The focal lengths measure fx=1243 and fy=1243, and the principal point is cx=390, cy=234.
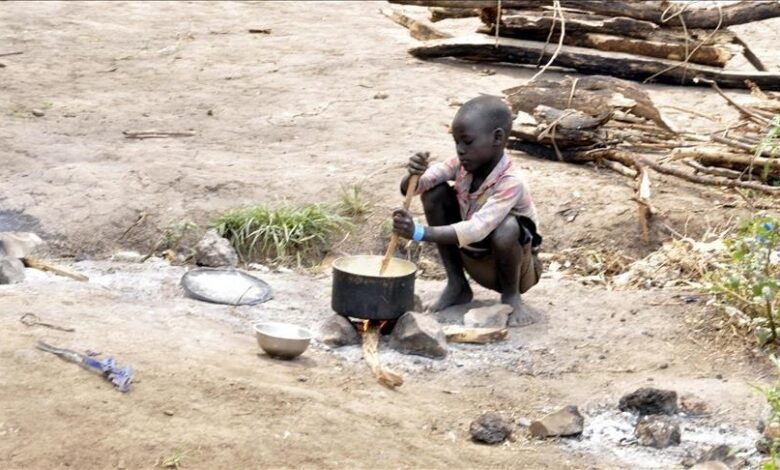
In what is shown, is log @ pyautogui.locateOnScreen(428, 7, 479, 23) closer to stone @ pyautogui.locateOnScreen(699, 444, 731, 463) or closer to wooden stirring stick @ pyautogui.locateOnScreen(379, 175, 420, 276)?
wooden stirring stick @ pyautogui.locateOnScreen(379, 175, 420, 276)

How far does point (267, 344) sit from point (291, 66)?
599 cm

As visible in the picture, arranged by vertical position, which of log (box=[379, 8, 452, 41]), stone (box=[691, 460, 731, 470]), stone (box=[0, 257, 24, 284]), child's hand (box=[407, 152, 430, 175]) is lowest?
log (box=[379, 8, 452, 41])

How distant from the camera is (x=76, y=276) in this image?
19.7 ft

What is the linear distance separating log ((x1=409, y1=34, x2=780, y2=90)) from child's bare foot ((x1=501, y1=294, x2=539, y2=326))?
15.7 ft

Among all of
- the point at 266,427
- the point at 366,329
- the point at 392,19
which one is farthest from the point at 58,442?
the point at 392,19

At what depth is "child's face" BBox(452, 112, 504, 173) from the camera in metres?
5.55

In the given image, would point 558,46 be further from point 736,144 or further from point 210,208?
point 210,208

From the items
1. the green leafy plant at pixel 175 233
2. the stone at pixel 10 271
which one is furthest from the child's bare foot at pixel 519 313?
the stone at pixel 10 271

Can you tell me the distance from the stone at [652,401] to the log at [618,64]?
577 centimetres

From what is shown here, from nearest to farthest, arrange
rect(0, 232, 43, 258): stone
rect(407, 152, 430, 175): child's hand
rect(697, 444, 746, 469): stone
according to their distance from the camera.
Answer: rect(697, 444, 746, 469): stone, rect(407, 152, 430, 175): child's hand, rect(0, 232, 43, 258): stone

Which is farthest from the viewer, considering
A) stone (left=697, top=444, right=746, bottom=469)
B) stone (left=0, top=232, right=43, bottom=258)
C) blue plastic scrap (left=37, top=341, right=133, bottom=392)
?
stone (left=0, top=232, right=43, bottom=258)

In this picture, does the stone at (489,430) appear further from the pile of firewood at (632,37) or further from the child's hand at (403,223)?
the pile of firewood at (632,37)

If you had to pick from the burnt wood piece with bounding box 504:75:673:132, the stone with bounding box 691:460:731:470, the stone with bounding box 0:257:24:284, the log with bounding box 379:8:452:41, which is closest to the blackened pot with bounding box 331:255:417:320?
the stone with bounding box 0:257:24:284

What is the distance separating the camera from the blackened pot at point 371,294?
17.4 feet
